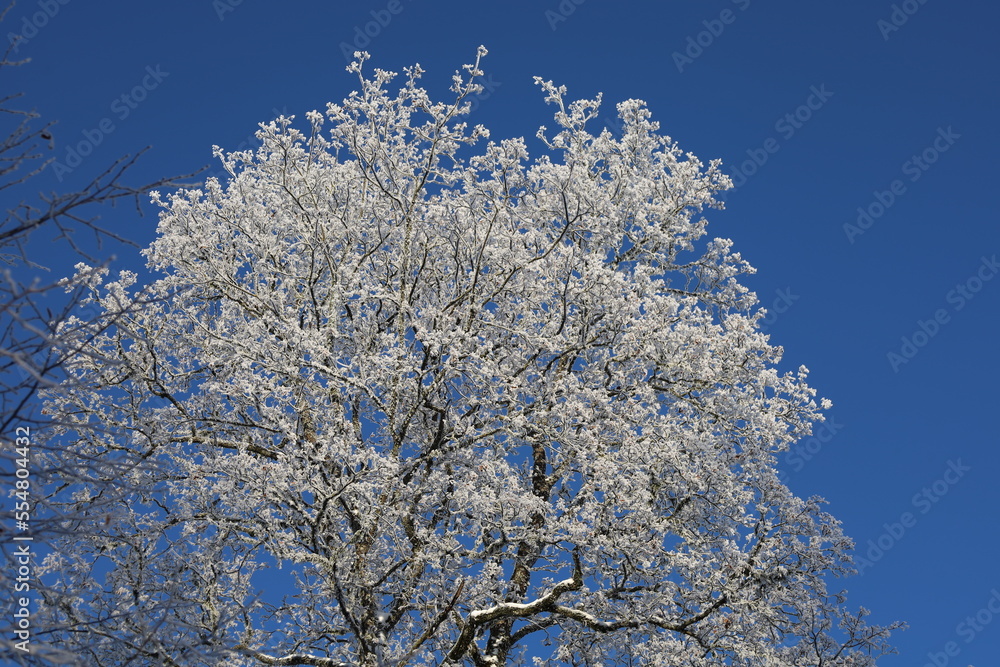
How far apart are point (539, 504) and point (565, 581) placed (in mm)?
1582

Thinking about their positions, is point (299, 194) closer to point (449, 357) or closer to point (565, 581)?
point (449, 357)

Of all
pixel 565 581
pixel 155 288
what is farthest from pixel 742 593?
pixel 155 288

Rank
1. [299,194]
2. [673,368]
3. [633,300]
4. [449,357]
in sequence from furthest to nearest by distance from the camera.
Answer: [299,194] < [673,368] < [633,300] < [449,357]

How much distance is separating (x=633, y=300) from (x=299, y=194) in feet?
17.3

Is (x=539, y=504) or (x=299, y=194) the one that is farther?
(x=299, y=194)

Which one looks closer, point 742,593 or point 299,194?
point 742,593

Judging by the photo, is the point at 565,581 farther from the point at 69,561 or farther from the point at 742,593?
the point at 69,561

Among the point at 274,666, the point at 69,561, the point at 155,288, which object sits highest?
the point at 155,288

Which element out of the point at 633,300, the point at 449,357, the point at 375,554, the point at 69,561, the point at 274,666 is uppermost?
the point at 633,300

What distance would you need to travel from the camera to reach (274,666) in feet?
34.0

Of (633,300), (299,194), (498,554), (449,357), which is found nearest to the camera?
(498,554)

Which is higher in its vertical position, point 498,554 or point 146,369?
point 146,369

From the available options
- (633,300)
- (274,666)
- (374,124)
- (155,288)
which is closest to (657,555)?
(633,300)

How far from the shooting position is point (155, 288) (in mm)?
12414
